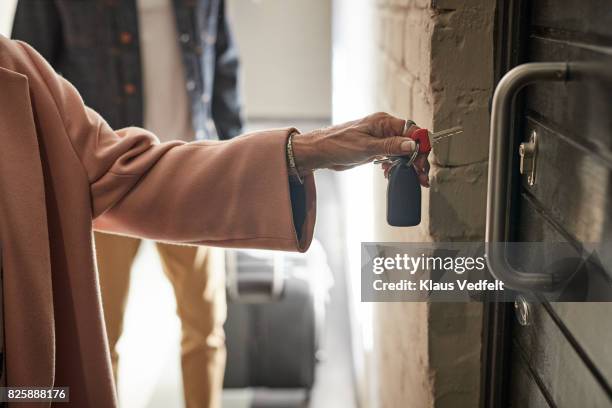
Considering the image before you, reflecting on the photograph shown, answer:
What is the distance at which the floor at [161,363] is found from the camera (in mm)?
2184

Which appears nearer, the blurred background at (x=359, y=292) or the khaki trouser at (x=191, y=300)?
the blurred background at (x=359, y=292)

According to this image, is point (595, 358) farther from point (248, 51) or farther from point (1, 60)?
point (248, 51)

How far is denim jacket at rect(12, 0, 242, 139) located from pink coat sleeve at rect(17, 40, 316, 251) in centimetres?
80

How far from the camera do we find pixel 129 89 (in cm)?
184

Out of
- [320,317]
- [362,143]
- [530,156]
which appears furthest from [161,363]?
[530,156]

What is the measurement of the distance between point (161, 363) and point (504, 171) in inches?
77.1

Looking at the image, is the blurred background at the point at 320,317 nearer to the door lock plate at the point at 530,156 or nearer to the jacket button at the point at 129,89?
the jacket button at the point at 129,89

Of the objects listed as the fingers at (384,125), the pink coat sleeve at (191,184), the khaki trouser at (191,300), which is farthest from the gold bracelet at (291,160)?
the khaki trouser at (191,300)

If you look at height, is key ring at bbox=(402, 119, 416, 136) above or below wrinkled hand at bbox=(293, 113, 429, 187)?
above

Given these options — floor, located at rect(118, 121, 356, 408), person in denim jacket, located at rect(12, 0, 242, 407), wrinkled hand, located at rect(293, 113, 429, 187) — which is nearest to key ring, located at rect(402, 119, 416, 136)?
wrinkled hand, located at rect(293, 113, 429, 187)

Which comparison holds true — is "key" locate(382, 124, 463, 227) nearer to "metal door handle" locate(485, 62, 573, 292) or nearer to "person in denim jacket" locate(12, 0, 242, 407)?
"metal door handle" locate(485, 62, 573, 292)

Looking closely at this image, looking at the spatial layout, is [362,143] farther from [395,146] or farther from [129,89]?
[129,89]

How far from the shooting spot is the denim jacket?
1.81 meters

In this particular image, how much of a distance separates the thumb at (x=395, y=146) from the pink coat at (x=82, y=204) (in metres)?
0.15
